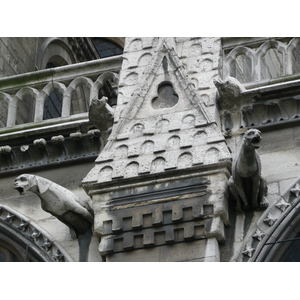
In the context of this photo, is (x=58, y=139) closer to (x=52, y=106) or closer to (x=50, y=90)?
(x=50, y=90)

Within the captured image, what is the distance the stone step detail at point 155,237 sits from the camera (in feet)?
31.4

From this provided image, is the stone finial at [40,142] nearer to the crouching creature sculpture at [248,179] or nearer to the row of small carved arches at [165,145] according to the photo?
the row of small carved arches at [165,145]

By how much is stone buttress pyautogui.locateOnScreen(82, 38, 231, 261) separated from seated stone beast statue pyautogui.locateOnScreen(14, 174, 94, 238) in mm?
208

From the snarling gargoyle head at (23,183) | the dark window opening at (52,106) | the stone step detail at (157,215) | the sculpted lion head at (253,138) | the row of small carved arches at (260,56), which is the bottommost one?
the stone step detail at (157,215)

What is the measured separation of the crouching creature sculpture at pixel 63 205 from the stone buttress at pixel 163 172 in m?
0.21

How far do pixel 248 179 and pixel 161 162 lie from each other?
89 cm

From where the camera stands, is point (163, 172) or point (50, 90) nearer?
point (163, 172)

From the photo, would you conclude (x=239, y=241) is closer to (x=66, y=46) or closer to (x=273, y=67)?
(x=273, y=67)

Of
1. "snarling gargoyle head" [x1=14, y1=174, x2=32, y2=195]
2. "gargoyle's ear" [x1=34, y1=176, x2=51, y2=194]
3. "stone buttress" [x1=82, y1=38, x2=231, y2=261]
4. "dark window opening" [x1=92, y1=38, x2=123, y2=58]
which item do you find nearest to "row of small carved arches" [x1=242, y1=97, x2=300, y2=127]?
"stone buttress" [x1=82, y1=38, x2=231, y2=261]

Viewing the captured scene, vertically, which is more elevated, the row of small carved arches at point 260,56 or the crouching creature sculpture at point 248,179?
the row of small carved arches at point 260,56

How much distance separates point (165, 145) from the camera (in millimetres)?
10211

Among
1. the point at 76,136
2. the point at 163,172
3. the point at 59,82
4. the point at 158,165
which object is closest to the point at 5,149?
the point at 76,136

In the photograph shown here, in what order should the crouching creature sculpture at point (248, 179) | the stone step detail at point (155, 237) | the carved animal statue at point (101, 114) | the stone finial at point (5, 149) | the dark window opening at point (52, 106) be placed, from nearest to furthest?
the crouching creature sculpture at point (248, 179) < the stone step detail at point (155, 237) < the carved animal statue at point (101, 114) < the stone finial at point (5, 149) < the dark window opening at point (52, 106)

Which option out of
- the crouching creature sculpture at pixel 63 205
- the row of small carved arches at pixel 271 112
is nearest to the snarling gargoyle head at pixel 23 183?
the crouching creature sculpture at pixel 63 205
